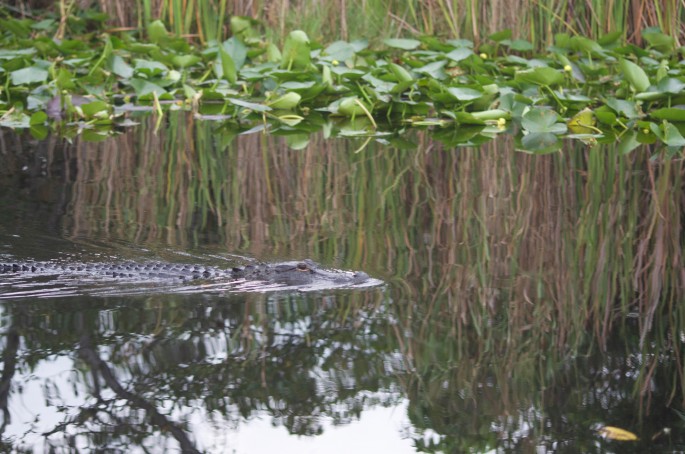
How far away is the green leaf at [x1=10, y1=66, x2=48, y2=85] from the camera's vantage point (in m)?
8.66

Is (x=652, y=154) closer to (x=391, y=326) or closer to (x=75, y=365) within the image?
(x=391, y=326)

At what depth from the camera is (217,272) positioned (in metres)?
4.84

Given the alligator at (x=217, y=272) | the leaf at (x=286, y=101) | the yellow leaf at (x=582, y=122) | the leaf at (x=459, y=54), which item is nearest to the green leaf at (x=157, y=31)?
the leaf at (x=286, y=101)

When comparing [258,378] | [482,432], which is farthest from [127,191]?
[482,432]

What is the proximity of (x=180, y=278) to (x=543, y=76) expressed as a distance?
4.33 m

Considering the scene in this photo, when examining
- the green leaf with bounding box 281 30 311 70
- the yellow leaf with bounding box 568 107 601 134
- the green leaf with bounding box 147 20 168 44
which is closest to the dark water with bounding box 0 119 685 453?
the yellow leaf with bounding box 568 107 601 134

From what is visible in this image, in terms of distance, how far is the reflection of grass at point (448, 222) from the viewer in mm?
4121

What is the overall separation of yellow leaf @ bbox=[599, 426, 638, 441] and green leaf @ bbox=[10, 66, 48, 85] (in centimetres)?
677

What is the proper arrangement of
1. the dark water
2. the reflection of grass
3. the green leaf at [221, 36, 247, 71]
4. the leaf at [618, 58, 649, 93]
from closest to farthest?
1. the dark water
2. the reflection of grass
3. the leaf at [618, 58, 649, 93]
4. the green leaf at [221, 36, 247, 71]

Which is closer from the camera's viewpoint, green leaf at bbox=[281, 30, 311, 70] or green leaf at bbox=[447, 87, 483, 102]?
green leaf at bbox=[447, 87, 483, 102]

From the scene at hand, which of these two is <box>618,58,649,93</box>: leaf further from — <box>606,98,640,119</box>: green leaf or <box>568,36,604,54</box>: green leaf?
<box>568,36,604,54</box>: green leaf

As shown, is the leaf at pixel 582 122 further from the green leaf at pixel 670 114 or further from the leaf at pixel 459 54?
the leaf at pixel 459 54

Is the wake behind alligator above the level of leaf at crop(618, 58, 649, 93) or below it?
below

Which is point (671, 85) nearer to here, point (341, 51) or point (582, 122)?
point (582, 122)
